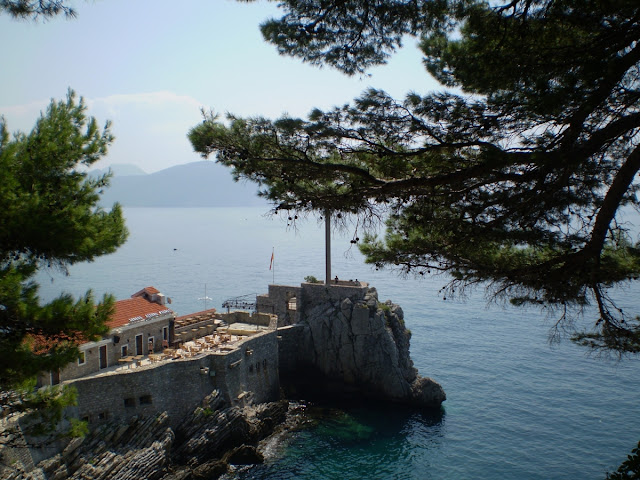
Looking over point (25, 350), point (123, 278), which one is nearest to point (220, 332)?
point (25, 350)

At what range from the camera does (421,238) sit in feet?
35.0

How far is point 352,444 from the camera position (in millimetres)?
25672

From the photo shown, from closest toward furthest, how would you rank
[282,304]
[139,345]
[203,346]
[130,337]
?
1. [130,337]
2. [139,345]
3. [203,346]
4. [282,304]

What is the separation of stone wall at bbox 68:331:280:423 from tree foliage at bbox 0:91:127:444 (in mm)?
11832

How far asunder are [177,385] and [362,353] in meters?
11.7

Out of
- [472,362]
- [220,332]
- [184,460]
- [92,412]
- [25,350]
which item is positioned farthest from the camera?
[472,362]

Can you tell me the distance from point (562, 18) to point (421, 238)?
4.53 meters

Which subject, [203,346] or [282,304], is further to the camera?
[282,304]

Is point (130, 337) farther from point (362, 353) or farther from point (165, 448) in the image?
point (362, 353)

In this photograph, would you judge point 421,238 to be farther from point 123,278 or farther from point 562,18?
point 123,278

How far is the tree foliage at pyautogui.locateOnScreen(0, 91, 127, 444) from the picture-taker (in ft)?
27.9

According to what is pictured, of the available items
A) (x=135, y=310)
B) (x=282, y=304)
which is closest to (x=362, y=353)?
(x=282, y=304)

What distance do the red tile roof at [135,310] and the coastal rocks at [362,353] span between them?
9305mm

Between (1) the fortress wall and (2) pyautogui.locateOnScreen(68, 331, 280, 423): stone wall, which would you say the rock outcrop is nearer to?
(2) pyautogui.locateOnScreen(68, 331, 280, 423): stone wall
